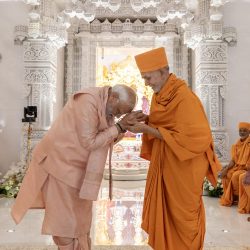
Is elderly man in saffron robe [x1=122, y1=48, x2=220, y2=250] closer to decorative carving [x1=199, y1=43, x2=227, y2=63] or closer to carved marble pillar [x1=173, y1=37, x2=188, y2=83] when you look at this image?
decorative carving [x1=199, y1=43, x2=227, y2=63]

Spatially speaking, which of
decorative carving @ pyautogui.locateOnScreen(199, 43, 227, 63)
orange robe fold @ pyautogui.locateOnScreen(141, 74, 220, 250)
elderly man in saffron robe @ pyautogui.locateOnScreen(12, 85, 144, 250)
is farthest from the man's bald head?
decorative carving @ pyautogui.locateOnScreen(199, 43, 227, 63)

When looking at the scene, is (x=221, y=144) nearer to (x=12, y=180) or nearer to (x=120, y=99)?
(x=12, y=180)

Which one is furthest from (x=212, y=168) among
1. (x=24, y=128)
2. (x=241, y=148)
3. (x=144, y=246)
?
(x=24, y=128)

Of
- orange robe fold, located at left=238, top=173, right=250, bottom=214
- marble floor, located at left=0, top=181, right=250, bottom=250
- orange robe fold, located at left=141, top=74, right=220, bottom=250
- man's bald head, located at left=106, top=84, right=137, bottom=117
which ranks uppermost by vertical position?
man's bald head, located at left=106, top=84, right=137, bottom=117

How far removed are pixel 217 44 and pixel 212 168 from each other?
4.21m

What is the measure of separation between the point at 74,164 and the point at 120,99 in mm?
495

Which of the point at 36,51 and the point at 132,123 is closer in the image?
the point at 132,123

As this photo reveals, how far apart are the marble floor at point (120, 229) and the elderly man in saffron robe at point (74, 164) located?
100cm

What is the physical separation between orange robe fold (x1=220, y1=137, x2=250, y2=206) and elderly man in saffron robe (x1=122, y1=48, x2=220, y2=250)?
8.91 ft

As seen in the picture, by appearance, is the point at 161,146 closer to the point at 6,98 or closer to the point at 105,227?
the point at 105,227

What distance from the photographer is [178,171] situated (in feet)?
7.53

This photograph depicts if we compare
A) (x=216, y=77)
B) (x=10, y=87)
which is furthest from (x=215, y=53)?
(x=10, y=87)

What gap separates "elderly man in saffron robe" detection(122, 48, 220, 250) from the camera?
222cm

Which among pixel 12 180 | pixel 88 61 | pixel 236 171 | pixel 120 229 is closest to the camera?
pixel 120 229
